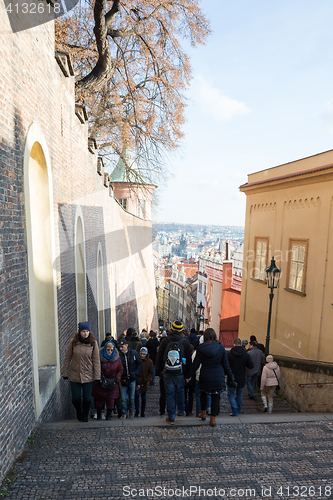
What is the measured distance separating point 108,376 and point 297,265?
25.4 ft

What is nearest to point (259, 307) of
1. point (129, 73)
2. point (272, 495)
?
point (129, 73)

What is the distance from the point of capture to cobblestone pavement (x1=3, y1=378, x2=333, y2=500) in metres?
3.77

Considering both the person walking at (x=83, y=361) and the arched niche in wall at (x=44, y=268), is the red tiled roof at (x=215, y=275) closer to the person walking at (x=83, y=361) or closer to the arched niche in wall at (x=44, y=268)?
the arched niche in wall at (x=44, y=268)

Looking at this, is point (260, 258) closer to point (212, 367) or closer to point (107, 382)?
point (212, 367)

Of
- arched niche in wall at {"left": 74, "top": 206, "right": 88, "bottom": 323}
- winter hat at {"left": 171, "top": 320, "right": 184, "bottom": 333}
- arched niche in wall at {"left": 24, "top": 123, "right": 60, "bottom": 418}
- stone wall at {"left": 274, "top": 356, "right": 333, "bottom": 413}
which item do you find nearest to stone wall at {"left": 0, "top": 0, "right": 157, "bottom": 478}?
arched niche in wall at {"left": 24, "top": 123, "right": 60, "bottom": 418}

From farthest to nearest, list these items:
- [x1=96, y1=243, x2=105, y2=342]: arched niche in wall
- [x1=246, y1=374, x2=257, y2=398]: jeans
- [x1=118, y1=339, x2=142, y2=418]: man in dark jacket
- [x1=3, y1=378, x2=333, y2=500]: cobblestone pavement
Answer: [x1=96, y1=243, x2=105, y2=342]: arched niche in wall → [x1=246, y1=374, x2=257, y2=398]: jeans → [x1=118, y1=339, x2=142, y2=418]: man in dark jacket → [x1=3, y1=378, x2=333, y2=500]: cobblestone pavement

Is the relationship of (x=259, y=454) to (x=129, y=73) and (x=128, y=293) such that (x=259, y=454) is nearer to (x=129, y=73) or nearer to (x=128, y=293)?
(x=129, y=73)

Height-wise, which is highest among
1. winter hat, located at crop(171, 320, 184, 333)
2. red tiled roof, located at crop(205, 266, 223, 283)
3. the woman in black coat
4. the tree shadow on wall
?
winter hat, located at crop(171, 320, 184, 333)

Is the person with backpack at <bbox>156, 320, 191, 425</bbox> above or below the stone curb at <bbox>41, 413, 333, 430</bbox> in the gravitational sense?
above

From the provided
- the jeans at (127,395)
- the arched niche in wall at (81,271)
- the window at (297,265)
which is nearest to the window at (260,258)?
the window at (297,265)

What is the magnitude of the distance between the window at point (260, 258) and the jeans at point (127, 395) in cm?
880

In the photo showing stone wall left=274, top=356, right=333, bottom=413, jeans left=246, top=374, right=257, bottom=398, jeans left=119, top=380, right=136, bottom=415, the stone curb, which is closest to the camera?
the stone curb

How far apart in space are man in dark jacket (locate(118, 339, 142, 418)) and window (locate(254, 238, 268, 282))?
883cm

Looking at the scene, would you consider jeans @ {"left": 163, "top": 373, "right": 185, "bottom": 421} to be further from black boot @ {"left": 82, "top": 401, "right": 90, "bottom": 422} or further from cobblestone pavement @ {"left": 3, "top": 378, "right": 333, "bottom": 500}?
black boot @ {"left": 82, "top": 401, "right": 90, "bottom": 422}
